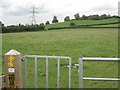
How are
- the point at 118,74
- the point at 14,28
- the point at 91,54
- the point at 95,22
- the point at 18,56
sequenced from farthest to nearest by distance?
the point at 14,28 → the point at 95,22 → the point at 91,54 → the point at 118,74 → the point at 18,56

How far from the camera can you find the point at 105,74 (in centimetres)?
1141

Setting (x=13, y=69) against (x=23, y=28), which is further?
(x=23, y=28)

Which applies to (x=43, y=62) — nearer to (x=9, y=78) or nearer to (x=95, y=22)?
(x=9, y=78)

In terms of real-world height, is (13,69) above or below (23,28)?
below

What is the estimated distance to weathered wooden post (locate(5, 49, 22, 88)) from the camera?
6.57 meters

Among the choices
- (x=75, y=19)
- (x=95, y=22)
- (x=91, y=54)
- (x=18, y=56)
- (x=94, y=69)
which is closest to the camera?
(x=18, y=56)

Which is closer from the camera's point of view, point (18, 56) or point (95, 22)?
point (18, 56)

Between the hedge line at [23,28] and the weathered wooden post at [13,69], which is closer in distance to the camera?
the weathered wooden post at [13,69]

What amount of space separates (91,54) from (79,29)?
1947 centimetres

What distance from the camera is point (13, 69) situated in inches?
259

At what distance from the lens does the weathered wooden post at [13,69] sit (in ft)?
21.6

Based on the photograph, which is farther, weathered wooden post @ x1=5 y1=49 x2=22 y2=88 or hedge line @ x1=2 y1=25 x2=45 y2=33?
hedge line @ x1=2 y1=25 x2=45 y2=33

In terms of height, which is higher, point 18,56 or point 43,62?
point 18,56

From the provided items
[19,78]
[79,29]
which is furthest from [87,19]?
[19,78]
